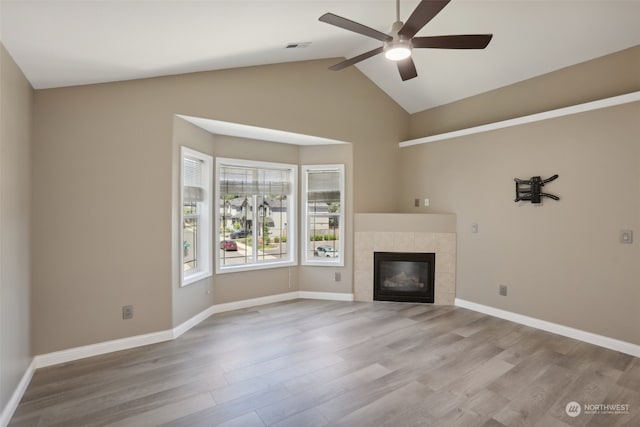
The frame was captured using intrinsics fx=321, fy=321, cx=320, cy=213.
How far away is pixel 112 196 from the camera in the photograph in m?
3.29

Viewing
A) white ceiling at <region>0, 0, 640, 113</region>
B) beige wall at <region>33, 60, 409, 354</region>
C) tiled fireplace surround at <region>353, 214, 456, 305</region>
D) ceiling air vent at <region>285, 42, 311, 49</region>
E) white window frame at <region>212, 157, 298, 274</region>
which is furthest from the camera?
tiled fireplace surround at <region>353, 214, 456, 305</region>

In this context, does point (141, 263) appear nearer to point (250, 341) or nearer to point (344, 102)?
point (250, 341)

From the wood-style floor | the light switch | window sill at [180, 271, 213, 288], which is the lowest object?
the wood-style floor

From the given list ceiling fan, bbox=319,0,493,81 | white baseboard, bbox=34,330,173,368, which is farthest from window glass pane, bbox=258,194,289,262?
ceiling fan, bbox=319,0,493,81

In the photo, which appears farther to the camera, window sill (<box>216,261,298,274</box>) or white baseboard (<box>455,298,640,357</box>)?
window sill (<box>216,261,298,274</box>)

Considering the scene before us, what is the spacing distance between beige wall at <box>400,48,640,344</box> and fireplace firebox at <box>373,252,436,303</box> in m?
0.48

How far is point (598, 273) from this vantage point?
359 cm

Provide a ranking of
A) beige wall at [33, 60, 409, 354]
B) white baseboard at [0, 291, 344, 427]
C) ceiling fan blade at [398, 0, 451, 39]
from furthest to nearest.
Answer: beige wall at [33, 60, 409, 354] → white baseboard at [0, 291, 344, 427] → ceiling fan blade at [398, 0, 451, 39]

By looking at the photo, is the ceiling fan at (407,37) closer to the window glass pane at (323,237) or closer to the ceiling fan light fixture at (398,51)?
the ceiling fan light fixture at (398,51)

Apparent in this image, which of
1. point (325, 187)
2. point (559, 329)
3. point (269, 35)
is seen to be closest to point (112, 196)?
point (269, 35)

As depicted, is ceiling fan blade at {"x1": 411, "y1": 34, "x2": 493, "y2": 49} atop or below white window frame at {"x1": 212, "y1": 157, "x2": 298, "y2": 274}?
atop

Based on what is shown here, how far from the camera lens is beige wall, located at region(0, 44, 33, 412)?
2.25 metres

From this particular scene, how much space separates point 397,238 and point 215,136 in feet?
10.4

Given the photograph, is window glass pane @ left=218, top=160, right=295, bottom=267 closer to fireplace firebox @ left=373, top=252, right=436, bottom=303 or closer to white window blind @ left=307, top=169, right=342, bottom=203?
white window blind @ left=307, top=169, right=342, bottom=203
